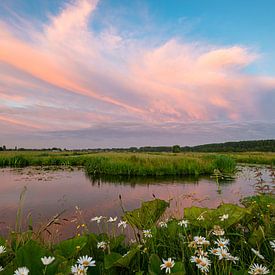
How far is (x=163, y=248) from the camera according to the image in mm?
2408

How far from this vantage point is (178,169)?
59.2 ft

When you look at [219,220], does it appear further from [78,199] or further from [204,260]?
[78,199]

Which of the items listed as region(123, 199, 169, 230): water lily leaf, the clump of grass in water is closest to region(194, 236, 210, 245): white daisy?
region(123, 199, 169, 230): water lily leaf

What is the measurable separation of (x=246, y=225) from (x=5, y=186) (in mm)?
11518

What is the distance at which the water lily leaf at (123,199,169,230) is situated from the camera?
8.39ft

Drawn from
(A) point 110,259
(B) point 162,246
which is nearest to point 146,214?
(B) point 162,246

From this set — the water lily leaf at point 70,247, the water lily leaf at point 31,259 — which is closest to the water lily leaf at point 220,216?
the water lily leaf at point 70,247

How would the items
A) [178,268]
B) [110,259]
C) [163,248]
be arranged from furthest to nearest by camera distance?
1. [163,248]
2. [110,259]
3. [178,268]

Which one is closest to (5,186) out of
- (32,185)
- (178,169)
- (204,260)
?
(32,185)

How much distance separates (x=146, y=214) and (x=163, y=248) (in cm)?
36

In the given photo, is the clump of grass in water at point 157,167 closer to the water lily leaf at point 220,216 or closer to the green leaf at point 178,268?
the water lily leaf at point 220,216

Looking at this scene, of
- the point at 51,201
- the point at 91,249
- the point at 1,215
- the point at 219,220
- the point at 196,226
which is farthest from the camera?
the point at 51,201

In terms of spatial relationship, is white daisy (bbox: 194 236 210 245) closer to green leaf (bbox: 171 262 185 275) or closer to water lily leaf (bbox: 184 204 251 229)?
green leaf (bbox: 171 262 185 275)

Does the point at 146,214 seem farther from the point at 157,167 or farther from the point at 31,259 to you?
the point at 157,167
